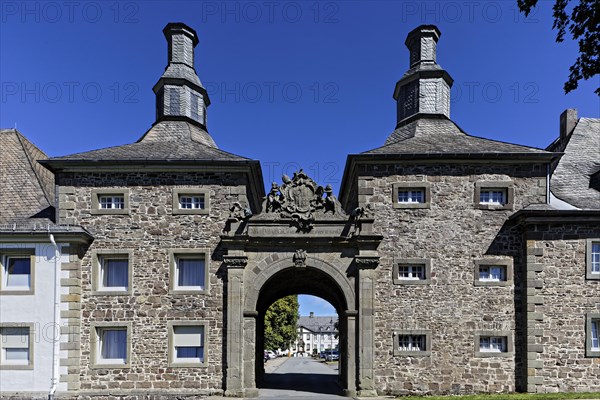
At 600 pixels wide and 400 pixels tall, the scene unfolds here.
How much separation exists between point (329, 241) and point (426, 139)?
6.69m

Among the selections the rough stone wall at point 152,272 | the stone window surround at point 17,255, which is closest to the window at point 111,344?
the rough stone wall at point 152,272

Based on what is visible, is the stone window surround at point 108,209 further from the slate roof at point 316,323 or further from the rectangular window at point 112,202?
the slate roof at point 316,323

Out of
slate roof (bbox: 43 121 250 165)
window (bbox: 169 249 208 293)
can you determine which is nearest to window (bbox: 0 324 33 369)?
window (bbox: 169 249 208 293)

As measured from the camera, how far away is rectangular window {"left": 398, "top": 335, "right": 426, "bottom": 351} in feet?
70.8

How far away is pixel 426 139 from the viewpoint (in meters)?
24.7

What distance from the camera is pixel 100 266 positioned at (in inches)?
869

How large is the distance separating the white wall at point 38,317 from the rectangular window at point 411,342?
41.5ft

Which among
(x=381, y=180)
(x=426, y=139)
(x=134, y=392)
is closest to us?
(x=134, y=392)

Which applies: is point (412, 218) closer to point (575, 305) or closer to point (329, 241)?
point (329, 241)

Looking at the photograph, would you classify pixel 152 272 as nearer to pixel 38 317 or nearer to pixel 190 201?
pixel 190 201

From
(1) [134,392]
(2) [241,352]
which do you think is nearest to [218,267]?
(2) [241,352]

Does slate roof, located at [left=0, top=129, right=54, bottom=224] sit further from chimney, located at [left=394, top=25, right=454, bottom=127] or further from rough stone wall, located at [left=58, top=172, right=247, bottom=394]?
chimney, located at [left=394, top=25, right=454, bottom=127]

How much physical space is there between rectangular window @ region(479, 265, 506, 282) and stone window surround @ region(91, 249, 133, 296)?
13525mm

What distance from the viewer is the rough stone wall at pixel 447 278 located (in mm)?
21312
